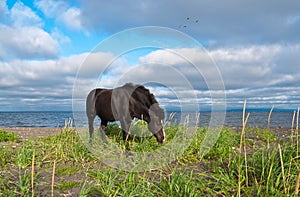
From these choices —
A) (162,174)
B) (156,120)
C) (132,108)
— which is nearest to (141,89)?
(132,108)

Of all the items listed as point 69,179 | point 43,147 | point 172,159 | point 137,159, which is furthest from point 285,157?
point 43,147

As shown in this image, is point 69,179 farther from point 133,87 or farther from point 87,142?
point 133,87

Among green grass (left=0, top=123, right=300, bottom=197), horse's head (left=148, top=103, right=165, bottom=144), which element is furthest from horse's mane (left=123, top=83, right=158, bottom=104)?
green grass (left=0, top=123, right=300, bottom=197)

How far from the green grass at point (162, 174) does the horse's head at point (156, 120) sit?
457 mm

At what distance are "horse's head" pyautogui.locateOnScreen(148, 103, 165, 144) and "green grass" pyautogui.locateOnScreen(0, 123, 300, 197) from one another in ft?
1.50

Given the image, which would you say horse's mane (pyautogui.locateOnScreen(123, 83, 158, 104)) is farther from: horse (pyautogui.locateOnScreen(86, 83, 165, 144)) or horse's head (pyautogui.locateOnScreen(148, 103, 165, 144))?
horse's head (pyautogui.locateOnScreen(148, 103, 165, 144))

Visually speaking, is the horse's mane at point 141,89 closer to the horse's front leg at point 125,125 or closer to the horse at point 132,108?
the horse at point 132,108

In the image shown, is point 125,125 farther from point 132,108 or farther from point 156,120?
point 156,120

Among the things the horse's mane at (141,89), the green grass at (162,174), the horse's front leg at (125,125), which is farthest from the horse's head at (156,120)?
the horse's front leg at (125,125)

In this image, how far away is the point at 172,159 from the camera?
655cm

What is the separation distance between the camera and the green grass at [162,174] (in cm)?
425

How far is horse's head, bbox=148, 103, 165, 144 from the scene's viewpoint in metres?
8.16

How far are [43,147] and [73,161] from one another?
1767mm

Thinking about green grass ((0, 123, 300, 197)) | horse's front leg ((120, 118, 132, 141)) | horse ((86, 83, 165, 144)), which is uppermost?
horse ((86, 83, 165, 144))
